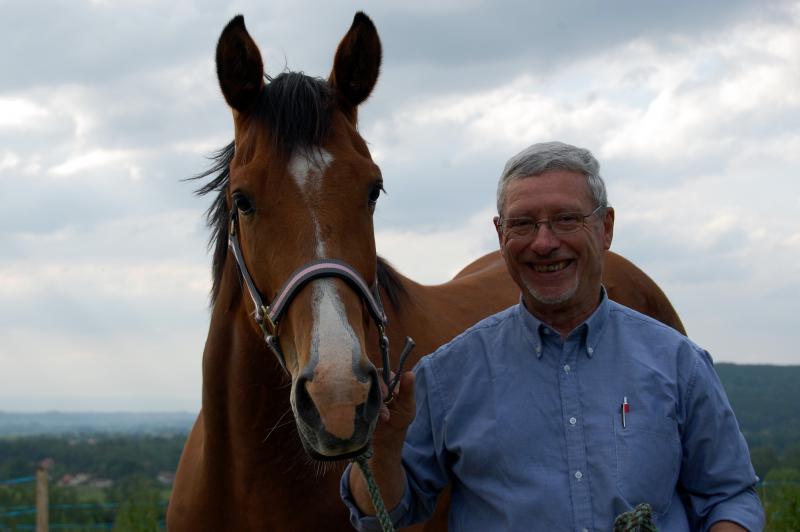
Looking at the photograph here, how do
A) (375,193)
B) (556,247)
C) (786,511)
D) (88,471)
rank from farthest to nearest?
1. (88,471)
2. (786,511)
3. (375,193)
4. (556,247)

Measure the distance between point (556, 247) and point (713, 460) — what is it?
27.8 inches

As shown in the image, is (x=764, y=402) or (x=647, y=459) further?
(x=764, y=402)

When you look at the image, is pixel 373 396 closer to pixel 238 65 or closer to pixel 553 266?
pixel 553 266

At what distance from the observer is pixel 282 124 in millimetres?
2875

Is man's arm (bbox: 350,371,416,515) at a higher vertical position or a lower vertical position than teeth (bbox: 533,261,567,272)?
lower

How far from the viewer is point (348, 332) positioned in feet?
7.43

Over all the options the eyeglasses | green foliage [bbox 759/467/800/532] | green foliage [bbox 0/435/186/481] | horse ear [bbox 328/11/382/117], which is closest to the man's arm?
the eyeglasses

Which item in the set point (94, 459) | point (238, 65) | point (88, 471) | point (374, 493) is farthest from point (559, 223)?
point (94, 459)

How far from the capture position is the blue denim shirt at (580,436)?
2191 mm

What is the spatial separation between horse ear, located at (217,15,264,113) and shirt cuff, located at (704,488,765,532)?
6.81 feet

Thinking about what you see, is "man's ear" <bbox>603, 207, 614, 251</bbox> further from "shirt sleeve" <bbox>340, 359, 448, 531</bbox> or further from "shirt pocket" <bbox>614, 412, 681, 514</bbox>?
"shirt sleeve" <bbox>340, 359, 448, 531</bbox>

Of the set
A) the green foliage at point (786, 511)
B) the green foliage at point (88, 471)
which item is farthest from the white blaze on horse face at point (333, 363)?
the green foliage at point (88, 471)

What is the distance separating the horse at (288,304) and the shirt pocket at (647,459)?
0.65m

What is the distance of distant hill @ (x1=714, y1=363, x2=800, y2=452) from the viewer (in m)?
23.0
